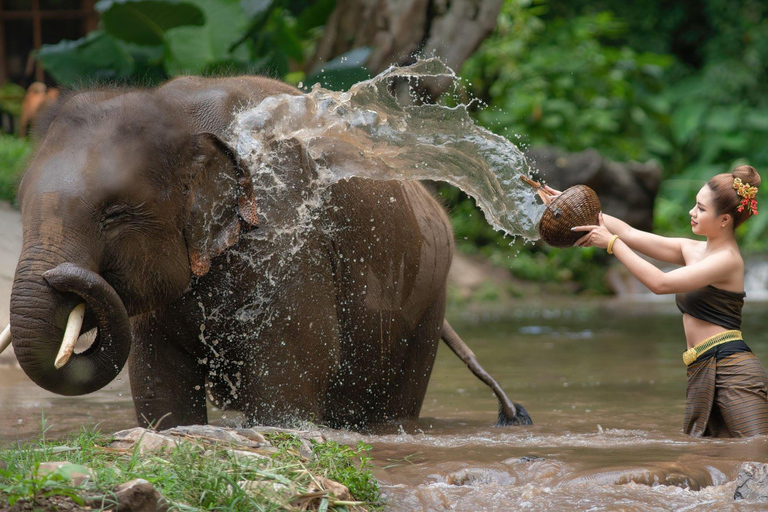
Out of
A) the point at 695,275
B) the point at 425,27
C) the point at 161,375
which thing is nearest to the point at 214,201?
the point at 161,375

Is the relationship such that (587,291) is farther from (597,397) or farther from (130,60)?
(597,397)

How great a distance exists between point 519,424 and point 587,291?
34.2ft

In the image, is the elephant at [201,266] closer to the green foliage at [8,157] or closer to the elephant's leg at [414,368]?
the elephant's leg at [414,368]

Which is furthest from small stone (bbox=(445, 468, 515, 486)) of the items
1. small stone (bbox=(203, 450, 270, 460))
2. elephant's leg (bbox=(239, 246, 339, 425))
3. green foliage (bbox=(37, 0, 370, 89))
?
green foliage (bbox=(37, 0, 370, 89))

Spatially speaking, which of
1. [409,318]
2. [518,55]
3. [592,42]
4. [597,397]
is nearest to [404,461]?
[409,318]

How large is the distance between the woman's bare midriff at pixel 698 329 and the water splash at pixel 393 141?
34.4 inches

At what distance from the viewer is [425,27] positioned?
1167cm

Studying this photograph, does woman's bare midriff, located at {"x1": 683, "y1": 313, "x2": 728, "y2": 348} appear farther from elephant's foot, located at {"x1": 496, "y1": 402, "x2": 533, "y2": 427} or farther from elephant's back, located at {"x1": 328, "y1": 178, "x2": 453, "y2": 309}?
elephant's back, located at {"x1": 328, "y1": 178, "x2": 453, "y2": 309}

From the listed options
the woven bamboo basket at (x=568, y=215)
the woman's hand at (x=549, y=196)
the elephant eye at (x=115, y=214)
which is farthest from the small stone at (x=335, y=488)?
the woman's hand at (x=549, y=196)

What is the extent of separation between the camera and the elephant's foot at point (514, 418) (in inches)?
213

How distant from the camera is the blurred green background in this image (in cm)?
1198

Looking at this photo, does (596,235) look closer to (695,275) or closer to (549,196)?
(549,196)

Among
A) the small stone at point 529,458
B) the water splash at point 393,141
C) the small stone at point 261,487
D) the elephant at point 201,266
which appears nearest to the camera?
the small stone at point 261,487

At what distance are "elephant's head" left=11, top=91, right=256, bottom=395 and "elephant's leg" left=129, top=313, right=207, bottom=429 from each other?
48cm
